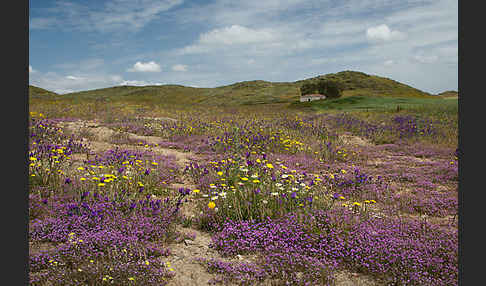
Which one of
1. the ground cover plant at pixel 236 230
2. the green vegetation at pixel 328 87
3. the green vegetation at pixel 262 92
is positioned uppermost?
the green vegetation at pixel 262 92

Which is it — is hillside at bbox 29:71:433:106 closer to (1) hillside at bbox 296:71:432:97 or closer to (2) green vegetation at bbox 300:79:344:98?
(1) hillside at bbox 296:71:432:97

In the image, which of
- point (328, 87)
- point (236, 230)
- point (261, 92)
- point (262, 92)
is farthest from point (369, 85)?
point (236, 230)

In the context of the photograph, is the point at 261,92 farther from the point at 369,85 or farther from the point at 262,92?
the point at 369,85

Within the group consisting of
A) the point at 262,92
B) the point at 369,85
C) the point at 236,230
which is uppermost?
the point at 262,92

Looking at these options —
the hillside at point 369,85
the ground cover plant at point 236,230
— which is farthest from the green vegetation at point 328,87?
the ground cover plant at point 236,230

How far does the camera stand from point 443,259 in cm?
369

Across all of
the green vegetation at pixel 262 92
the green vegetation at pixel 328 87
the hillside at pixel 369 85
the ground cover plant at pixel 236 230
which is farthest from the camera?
the hillside at pixel 369 85

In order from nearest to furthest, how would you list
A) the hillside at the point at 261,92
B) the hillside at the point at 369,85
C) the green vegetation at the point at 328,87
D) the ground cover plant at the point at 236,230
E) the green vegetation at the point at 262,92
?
the ground cover plant at the point at 236,230, the green vegetation at the point at 328,87, the green vegetation at the point at 262,92, the hillside at the point at 261,92, the hillside at the point at 369,85

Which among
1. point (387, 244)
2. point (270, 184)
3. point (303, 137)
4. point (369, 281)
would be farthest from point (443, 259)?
point (303, 137)

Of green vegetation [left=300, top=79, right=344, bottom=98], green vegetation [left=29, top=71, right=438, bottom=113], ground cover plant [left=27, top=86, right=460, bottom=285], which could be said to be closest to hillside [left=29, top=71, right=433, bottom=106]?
green vegetation [left=29, top=71, right=438, bottom=113]

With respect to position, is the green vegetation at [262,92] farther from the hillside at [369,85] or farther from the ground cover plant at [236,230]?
the ground cover plant at [236,230]

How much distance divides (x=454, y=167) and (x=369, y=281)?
6915mm

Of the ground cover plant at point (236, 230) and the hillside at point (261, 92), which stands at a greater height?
the hillside at point (261, 92)

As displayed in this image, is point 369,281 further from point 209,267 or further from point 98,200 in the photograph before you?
point 98,200
